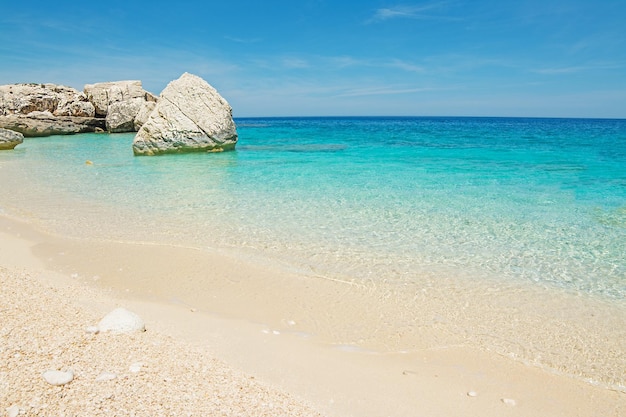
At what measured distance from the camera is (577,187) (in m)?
12.1

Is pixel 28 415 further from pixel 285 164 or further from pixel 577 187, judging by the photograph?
pixel 285 164

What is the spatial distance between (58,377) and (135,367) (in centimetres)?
46

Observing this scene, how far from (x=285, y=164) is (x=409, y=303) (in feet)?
43.0

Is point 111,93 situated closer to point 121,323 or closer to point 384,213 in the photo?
point 384,213

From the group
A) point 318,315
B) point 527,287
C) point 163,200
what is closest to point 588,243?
point 527,287

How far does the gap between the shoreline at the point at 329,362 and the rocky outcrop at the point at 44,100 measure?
4000 centimetres

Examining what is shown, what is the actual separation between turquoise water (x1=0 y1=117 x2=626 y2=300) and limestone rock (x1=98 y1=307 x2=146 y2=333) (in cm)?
253

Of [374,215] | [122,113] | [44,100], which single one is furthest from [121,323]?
[44,100]

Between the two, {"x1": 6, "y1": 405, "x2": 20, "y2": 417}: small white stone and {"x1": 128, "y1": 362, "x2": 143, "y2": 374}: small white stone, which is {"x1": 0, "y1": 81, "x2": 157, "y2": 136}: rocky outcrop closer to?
{"x1": 128, "y1": 362, "x2": 143, "y2": 374}: small white stone

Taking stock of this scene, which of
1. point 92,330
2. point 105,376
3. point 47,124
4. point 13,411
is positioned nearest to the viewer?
point 13,411

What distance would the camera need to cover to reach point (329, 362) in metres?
3.53

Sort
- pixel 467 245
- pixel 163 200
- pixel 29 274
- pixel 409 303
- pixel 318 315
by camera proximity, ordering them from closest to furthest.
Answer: pixel 318 315, pixel 409 303, pixel 29 274, pixel 467 245, pixel 163 200

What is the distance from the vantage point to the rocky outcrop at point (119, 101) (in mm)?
38000

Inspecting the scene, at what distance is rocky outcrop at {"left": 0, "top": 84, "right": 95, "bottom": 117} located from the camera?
3748cm
